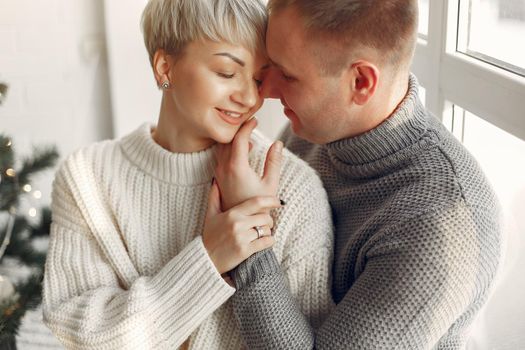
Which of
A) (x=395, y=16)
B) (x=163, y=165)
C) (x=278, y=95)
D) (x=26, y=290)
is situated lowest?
(x=26, y=290)

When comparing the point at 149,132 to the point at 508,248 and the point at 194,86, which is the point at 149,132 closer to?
the point at 194,86

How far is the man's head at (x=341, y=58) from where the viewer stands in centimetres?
132

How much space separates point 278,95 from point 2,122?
1840mm

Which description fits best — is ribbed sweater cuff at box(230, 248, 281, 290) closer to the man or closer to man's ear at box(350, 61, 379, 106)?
the man

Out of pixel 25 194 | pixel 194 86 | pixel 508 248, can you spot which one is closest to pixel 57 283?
pixel 194 86

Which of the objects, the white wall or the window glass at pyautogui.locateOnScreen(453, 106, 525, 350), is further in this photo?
the white wall

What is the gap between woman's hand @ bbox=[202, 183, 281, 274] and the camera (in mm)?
1310

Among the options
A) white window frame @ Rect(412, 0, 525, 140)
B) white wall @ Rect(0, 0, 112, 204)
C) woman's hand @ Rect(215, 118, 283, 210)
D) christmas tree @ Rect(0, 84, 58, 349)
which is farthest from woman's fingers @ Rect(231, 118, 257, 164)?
white wall @ Rect(0, 0, 112, 204)

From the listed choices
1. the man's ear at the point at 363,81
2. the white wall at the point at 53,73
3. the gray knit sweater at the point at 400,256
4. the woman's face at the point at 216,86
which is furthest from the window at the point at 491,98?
the white wall at the point at 53,73

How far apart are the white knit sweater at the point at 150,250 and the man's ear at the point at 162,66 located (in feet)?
0.49

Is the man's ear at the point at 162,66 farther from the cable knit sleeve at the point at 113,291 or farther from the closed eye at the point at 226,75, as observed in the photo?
the cable knit sleeve at the point at 113,291

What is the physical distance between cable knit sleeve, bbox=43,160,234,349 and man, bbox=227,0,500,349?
0.08 m

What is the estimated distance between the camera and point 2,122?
9.53 feet

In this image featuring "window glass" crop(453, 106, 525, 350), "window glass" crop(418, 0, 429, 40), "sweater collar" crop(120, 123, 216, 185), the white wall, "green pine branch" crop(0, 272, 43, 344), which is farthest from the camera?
the white wall
